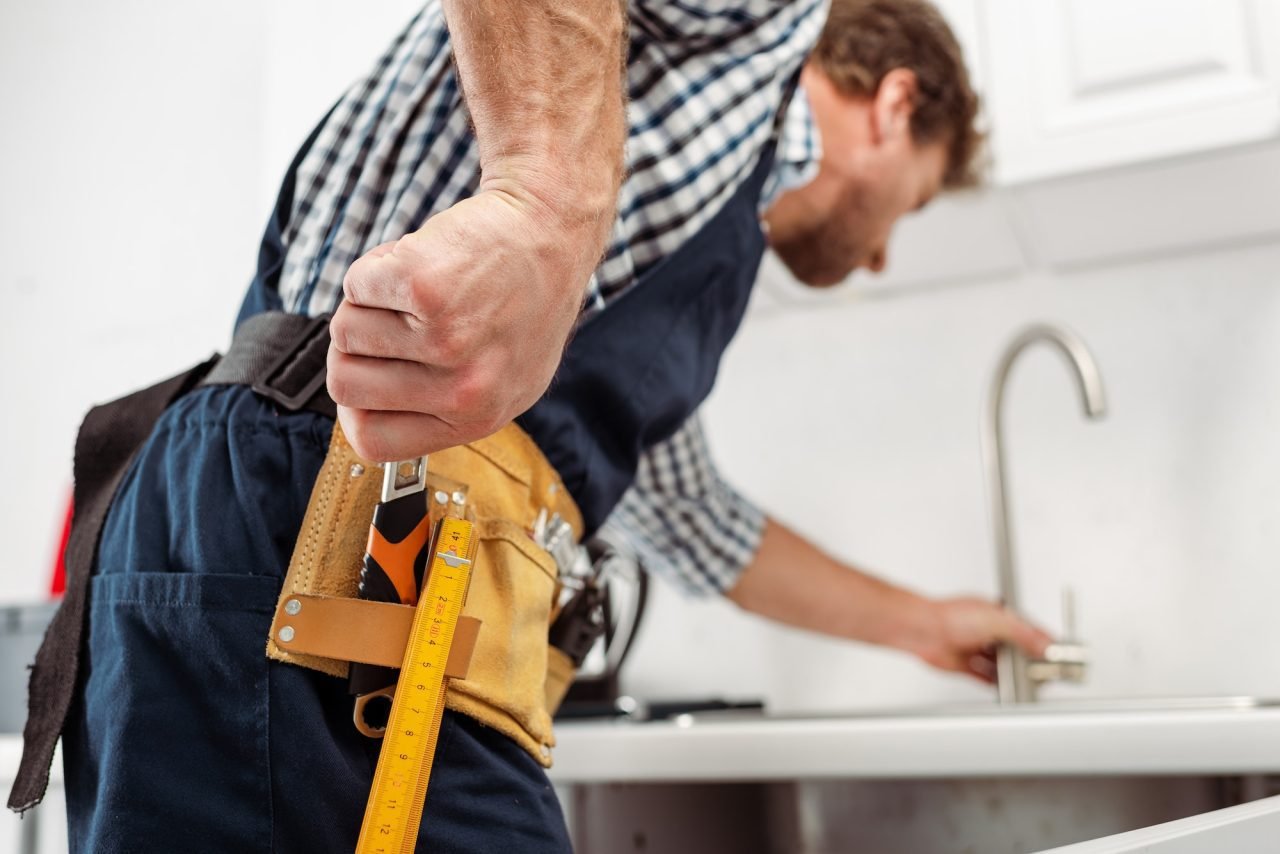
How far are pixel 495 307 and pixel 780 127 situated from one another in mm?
A: 408

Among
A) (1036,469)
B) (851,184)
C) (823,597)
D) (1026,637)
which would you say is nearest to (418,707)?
(851,184)

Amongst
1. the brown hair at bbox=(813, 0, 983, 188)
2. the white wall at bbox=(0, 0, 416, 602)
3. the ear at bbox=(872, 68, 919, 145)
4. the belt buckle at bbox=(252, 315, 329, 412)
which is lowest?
the belt buckle at bbox=(252, 315, 329, 412)

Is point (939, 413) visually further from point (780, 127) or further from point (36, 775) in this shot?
point (36, 775)

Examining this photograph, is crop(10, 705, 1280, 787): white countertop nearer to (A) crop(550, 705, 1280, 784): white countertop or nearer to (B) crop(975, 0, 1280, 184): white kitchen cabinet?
(A) crop(550, 705, 1280, 784): white countertop

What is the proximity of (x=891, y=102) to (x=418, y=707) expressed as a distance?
0.69 m

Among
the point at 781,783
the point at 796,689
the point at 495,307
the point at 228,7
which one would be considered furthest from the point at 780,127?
the point at 228,7

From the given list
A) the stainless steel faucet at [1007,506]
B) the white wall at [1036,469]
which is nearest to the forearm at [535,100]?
the stainless steel faucet at [1007,506]

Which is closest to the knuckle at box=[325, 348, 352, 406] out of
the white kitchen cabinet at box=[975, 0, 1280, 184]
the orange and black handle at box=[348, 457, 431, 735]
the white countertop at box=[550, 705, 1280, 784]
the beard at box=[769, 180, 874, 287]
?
the orange and black handle at box=[348, 457, 431, 735]

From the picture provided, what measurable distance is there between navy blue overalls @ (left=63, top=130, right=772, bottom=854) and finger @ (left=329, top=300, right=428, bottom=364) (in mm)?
172

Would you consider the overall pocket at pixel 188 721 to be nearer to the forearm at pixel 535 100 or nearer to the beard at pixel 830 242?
the forearm at pixel 535 100

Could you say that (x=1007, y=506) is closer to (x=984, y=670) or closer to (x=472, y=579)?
(x=984, y=670)

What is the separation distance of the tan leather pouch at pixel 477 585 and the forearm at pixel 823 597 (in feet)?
1.77

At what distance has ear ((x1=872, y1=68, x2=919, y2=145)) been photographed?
95 centimetres

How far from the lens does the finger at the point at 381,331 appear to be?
0.37m
